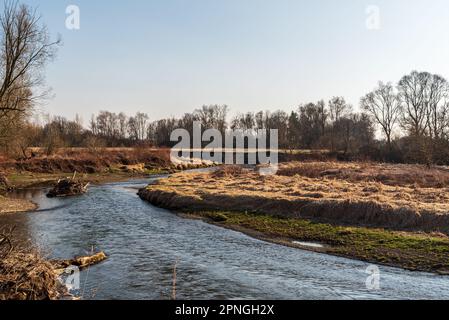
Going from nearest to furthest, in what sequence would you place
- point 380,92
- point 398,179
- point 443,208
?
point 443,208
point 398,179
point 380,92

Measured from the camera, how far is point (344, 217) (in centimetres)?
2358

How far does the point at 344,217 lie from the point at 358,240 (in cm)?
372

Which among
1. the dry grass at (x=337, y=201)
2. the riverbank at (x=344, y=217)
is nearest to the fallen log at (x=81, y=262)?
the riverbank at (x=344, y=217)

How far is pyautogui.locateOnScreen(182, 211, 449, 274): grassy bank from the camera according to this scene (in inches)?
668

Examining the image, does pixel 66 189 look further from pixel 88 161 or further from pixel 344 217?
pixel 88 161

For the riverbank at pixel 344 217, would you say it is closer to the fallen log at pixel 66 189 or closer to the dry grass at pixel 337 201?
the dry grass at pixel 337 201

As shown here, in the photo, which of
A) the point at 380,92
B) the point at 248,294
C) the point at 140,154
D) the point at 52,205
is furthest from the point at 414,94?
the point at 248,294

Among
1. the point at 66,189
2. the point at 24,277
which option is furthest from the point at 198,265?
the point at 66,189

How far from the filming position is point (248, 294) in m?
13.5

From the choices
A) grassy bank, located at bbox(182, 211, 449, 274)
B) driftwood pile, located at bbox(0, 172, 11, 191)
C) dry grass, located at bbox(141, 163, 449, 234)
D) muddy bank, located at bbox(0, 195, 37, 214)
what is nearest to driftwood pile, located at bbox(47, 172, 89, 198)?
muddy bank, located at bbox(0, 195, 37, 214)

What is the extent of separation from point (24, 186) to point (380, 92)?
75347 mm

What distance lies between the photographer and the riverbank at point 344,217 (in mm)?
18156

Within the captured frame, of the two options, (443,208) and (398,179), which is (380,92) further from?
(443,208)
